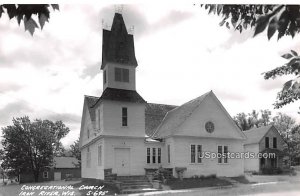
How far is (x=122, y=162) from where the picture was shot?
13.1 m

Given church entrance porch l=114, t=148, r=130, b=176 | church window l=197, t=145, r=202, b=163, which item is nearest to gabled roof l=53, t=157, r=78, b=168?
church entrance porch l=114, t=148, r=130, b=176

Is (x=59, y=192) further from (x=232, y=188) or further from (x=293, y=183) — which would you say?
(x=232, y=188)

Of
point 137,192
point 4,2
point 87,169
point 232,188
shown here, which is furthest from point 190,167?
point 4,2

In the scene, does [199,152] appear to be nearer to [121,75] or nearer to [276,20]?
[121,75]

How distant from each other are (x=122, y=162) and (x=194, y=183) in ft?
10.1

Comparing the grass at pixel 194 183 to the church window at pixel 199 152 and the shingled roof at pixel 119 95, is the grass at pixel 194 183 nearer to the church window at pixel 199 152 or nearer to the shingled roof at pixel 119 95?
the church window at pixel 199 152

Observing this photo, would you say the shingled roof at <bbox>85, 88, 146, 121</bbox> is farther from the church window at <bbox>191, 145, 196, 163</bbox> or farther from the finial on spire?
the finial on spire

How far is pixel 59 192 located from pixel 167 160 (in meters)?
7.18

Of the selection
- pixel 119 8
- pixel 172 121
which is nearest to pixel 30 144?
pixel 119 8

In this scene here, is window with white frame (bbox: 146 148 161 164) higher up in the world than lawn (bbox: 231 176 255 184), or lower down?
higher up

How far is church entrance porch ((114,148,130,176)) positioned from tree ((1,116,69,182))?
5855mm

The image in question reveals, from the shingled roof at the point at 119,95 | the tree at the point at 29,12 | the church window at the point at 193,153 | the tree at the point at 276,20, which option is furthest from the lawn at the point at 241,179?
the tree at the point at 29,12

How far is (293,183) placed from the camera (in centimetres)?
699

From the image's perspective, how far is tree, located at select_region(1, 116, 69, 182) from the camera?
6090 mm
